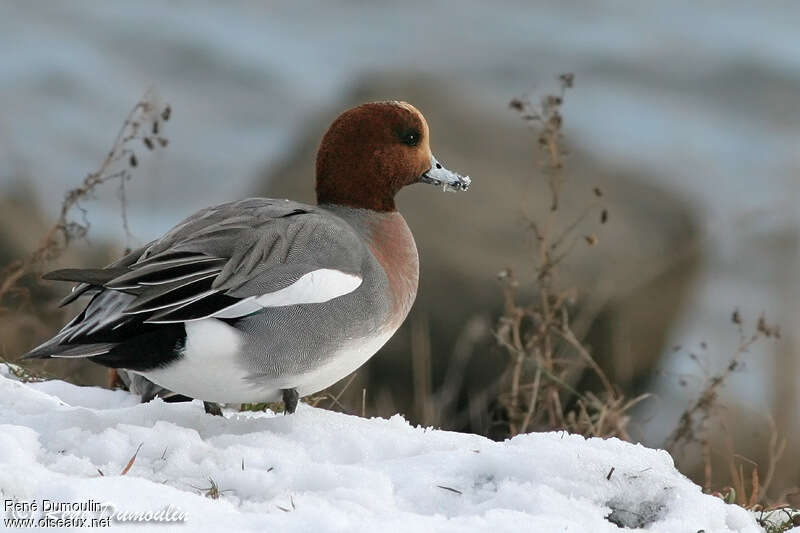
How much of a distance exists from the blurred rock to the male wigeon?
86.4 inches

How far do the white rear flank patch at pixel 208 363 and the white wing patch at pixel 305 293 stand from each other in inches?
2.0

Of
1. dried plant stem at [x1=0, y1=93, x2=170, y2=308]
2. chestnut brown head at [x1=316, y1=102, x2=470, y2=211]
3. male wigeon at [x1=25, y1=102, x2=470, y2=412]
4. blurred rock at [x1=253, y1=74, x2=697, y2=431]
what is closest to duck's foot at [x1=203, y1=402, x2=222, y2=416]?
male wigeon at [x1=25, y1=102, x2=470, y2=412]

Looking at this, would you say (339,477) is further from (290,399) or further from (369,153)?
(369,153)

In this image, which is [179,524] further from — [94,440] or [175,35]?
[175,35]

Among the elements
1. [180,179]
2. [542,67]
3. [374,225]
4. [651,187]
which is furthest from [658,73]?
[374,225]

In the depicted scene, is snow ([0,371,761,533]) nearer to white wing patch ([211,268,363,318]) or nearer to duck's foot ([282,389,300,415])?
duck's foot ([282,389,300,415])

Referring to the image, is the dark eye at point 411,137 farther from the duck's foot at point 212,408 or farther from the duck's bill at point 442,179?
the duck's foot at point 212,408

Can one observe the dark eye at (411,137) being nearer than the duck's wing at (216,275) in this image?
No

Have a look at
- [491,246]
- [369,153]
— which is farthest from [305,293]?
[491,246]

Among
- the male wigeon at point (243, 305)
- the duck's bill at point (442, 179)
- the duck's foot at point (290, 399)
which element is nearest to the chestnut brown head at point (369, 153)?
the duck's bill at point (442, 179)

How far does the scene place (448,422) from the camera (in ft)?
19.5

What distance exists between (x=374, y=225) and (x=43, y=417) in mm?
1201

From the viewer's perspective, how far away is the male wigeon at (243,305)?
3006mm

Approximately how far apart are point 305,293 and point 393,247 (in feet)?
1.88
